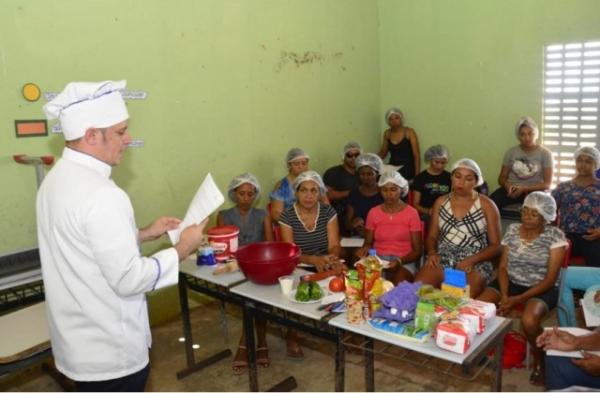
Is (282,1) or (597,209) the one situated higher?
(282,1)

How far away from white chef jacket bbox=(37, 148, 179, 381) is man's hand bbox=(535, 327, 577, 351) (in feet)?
6.05

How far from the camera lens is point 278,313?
2598 mm

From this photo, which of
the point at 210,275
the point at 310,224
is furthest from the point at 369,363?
the point at 310,224

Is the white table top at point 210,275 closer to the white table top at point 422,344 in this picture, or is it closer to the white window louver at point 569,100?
the white table top at point 422,344

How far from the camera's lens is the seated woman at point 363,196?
439cm

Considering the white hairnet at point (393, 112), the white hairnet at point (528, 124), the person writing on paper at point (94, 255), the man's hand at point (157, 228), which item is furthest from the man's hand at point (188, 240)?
the white hairnet at point (393, 112)

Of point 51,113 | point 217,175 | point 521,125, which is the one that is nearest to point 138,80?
point 217,175

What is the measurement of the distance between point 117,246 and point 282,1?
3.86 m

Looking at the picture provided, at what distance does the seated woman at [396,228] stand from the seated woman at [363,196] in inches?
22.5

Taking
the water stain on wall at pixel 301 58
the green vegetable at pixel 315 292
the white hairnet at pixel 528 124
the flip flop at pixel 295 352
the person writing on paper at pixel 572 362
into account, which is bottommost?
the flip flop at pixel 295 352

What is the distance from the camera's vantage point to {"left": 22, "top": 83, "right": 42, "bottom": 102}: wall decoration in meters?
3.28

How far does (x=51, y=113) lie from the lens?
1.87 m

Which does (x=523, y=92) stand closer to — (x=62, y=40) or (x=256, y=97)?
(x=256, y=97)

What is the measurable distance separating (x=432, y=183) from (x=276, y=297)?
9.18ft
